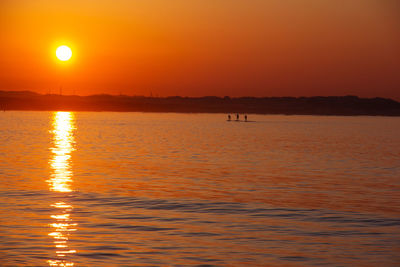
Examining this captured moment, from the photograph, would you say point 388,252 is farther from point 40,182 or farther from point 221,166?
point 221,166

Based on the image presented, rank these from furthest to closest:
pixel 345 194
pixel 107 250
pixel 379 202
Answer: pixel 345 194 → pixel 379 202 → pixel 107 250

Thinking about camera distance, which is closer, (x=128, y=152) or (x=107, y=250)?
(x=107, y=250)

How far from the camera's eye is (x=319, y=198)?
27.8 meters

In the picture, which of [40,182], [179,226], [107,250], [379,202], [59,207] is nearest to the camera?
[107,250]

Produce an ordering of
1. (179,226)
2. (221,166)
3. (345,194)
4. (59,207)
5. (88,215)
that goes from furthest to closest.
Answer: (221,166)
(345,194)
(59,207)
(88,215)
(179,226)

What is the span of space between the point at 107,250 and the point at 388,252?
7364 millimetres

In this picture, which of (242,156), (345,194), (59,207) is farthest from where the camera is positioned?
(242,156)

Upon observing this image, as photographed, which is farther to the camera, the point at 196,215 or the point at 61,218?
the point at 196,215

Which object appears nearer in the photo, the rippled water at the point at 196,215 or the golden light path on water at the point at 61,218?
the golden light path on water at the point at 61,218

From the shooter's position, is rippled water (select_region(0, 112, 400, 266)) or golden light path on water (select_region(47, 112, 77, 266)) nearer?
golden light path on water (select_region(47, 112, 77, 266))

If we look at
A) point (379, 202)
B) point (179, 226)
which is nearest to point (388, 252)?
point (179, 226)

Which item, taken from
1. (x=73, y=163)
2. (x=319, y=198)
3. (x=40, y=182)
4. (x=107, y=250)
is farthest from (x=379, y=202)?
(x=73, y=163)

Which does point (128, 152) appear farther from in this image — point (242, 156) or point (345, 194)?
point (345, 194)

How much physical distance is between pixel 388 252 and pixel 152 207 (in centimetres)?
976
